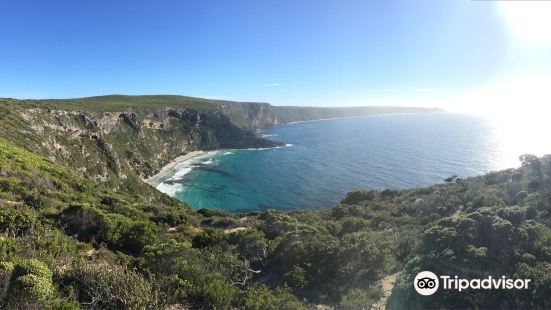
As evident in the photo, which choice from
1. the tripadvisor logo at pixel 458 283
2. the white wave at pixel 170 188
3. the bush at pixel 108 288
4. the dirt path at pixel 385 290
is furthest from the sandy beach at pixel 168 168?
the tripadvisor logo at pixel 458 283

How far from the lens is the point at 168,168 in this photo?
327 ft

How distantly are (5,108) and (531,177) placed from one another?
71017 millimetres

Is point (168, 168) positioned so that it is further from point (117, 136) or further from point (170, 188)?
point (170, 188)

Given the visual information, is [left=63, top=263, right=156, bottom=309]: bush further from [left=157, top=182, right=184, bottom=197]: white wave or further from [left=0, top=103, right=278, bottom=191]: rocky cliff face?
[left=157, top=182, right=184, bottom=197]: white wave

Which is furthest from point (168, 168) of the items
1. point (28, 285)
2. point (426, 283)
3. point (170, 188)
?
point (426, 283)

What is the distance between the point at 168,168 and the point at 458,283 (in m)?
97.7

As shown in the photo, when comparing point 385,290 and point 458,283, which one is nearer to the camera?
point 458,283

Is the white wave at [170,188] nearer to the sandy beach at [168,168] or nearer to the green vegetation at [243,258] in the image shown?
the sandy beach at [168,168]

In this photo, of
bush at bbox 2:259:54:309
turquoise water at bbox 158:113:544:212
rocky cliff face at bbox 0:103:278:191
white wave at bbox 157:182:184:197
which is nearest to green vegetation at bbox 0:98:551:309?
bush at bbox 2:259:54:309

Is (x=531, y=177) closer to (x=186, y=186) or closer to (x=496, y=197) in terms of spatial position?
(x=496, y=197)

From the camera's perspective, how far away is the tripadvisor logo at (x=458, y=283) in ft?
33.0

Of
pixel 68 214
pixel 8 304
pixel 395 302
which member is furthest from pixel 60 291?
pixel 395 302

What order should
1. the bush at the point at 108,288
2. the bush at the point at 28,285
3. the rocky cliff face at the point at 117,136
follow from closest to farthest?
1. the bush at the point at 28,285
2. the bush at the point at 108,288
3. the rocky cliff face at the point at 117,136

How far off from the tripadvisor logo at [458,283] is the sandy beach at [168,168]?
250ft
